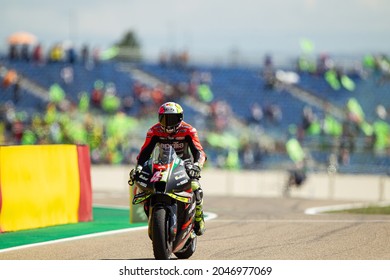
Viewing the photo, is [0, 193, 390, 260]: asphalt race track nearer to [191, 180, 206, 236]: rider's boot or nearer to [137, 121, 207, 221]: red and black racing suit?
[191, 180, 206, 236]: rider's boot

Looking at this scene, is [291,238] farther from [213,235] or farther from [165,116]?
[165,116]

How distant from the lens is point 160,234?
1004 centimetres

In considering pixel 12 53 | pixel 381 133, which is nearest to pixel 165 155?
pixel 381 133

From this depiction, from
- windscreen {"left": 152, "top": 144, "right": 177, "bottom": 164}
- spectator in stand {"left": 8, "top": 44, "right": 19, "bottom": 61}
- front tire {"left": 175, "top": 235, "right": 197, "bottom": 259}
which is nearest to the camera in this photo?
windscreen {"left": 152, "top": 144, "right": 177, "bottom": 164}

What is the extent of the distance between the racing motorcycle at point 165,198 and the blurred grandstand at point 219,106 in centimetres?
2322

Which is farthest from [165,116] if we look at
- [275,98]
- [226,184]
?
[275,98]

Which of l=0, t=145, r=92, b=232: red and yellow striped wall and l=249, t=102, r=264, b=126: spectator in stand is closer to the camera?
l=0, t=145, r=92, b=232: red and yellow striped wall

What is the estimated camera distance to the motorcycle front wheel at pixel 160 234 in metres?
10.0

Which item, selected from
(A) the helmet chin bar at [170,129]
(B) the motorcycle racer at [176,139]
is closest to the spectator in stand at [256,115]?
(B) the motorcycle racer at [176,139]

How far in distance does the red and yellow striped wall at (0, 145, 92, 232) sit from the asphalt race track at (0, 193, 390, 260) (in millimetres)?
1453

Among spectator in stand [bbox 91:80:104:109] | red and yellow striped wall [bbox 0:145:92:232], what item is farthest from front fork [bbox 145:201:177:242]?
spectator in stand [bbox 91:80:104:109]

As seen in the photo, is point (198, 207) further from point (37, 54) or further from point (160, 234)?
point (37, 54)

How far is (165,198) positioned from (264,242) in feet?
9.02

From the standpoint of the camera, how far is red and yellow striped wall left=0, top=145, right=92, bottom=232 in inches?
566
